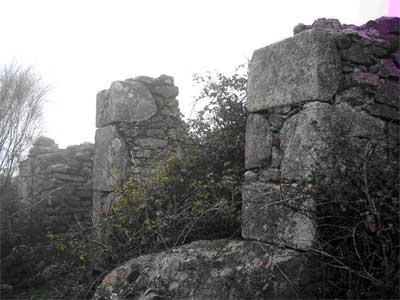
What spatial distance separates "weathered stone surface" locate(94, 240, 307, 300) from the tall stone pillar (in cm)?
207

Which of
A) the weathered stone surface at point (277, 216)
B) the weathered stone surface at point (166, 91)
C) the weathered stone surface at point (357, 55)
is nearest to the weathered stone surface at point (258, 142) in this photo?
the weathered stone surface at point (277, 216)

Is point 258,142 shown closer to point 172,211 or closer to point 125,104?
point 172,211

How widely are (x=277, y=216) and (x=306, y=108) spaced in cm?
70

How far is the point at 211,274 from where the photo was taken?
3.11 m

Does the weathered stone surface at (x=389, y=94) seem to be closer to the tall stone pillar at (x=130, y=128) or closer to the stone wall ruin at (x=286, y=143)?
the stone wall ruin at (x=286, y=143)

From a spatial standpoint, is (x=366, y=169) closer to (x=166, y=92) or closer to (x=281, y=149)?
(x=281, y=149)

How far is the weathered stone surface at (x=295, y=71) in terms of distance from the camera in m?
2.87

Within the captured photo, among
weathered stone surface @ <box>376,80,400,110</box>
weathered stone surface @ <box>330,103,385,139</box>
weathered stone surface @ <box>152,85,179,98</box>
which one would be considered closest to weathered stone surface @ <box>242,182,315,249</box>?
weathered stone surface @ <box>330,103,385,139</box>

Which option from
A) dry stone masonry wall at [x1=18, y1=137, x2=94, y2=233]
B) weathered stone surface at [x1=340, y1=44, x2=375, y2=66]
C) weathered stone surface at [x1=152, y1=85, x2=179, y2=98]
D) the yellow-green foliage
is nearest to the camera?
weathered stone surface at [x1=340, y1=44, x2=375, y2=66]


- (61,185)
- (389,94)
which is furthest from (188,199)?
(61,185)

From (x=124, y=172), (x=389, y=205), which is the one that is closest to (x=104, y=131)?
(x=124, y=172)

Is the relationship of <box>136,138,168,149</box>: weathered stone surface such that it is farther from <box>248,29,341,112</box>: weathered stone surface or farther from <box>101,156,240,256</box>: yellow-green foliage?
<box>248,29,341,112</box>: weathered stone surface

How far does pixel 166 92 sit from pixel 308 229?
380 centimetres

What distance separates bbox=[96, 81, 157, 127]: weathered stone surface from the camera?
5809 millimetres
